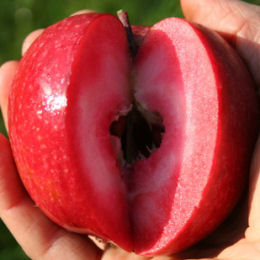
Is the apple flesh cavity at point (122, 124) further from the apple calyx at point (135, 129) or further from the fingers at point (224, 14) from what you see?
the fingers at point (224, 14)

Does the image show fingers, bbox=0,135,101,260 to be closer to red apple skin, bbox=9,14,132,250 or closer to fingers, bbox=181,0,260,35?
red apple skin, bbox=9,14,132,250

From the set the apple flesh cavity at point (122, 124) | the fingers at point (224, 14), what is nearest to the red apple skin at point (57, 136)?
the apple flesh cavity at point (122, 124)

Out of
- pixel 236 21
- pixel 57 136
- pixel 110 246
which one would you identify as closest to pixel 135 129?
pixel 57 136

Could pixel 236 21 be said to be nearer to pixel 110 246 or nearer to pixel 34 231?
pixel 110 246

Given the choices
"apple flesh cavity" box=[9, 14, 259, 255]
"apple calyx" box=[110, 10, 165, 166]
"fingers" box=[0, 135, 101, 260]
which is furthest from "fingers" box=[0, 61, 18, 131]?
"apple calyx" box=[110, 10, 165, 166]

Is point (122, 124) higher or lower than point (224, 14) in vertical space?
lower

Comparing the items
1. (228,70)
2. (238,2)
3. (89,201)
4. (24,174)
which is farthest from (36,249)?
(238,2)
